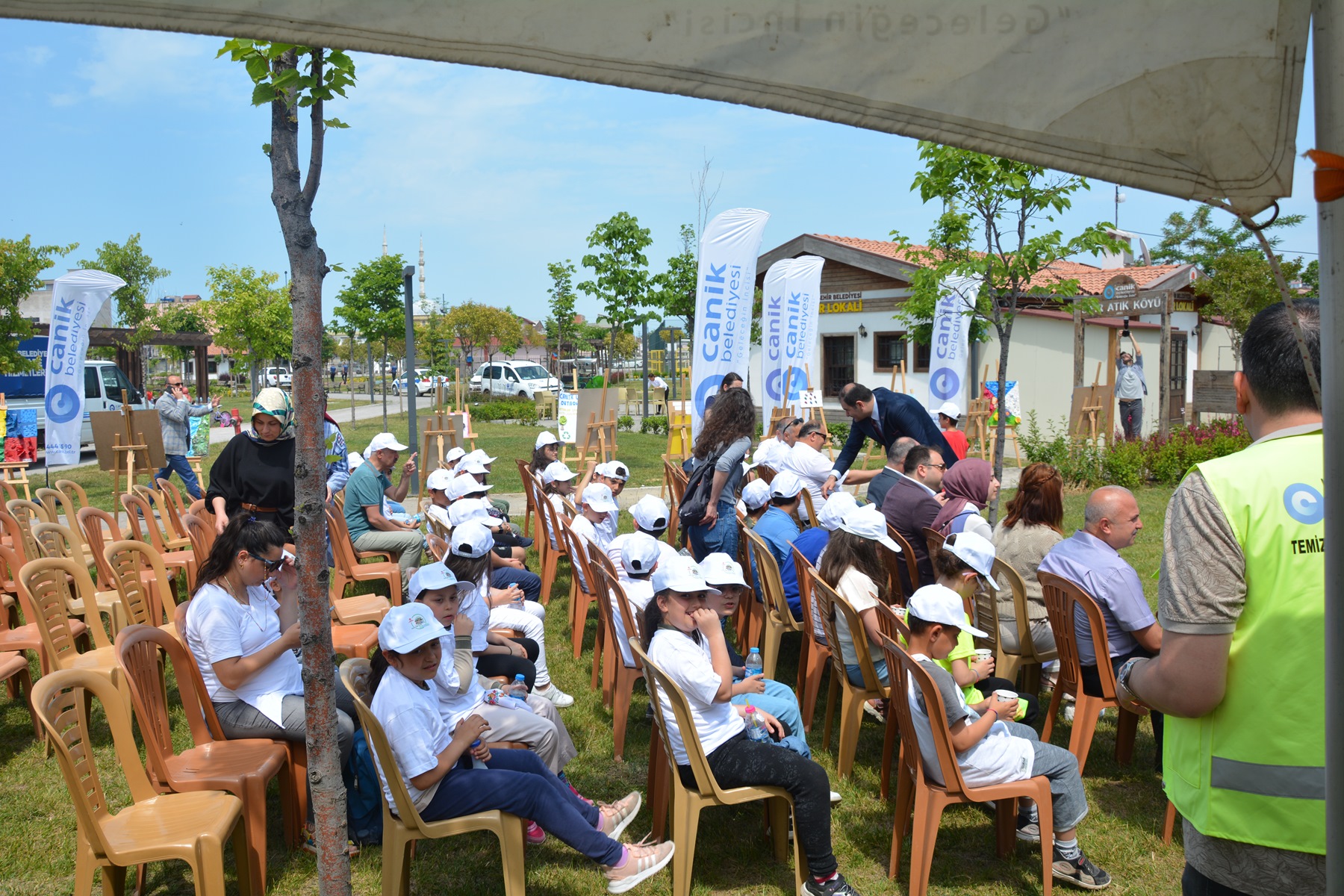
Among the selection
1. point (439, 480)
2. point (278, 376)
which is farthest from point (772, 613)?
point (278, 376)

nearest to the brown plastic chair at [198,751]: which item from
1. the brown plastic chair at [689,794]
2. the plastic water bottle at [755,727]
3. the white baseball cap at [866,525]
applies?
the brown plastic chair at [689,794]

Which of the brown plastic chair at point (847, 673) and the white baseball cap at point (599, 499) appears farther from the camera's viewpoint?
the white baseball cap at point (599, 499)

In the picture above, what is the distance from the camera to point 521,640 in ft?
16.8

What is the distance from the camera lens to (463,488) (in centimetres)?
686

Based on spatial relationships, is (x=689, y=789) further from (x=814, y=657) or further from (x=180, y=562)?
(x=180, y=562)

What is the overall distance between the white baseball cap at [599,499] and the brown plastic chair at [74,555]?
2831 millimetres

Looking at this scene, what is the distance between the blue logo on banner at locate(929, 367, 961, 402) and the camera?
14.5 meters

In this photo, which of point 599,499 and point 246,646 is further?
point 599,499

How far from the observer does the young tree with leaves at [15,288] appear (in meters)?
15.8

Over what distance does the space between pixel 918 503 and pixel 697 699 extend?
9.23 feet

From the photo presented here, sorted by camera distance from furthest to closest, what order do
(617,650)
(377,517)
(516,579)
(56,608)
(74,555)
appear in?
(377,517) → (516,579) → (74,555) → (617,650) → (56,608)

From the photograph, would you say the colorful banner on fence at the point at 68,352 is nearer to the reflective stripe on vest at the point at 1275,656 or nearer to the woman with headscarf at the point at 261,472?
the woman with headscarf at the point at 261,472

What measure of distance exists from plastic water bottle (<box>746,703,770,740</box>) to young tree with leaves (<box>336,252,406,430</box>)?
21.7 metres

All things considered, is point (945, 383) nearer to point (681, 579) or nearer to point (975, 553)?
point (975, 553)
